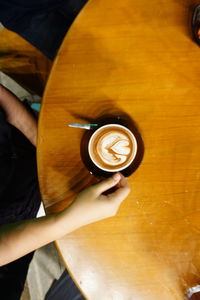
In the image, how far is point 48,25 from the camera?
1.25 m

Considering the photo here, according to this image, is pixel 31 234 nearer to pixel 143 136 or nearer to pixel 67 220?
pixel 67 220

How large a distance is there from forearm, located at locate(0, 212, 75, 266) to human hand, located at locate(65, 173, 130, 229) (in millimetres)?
31

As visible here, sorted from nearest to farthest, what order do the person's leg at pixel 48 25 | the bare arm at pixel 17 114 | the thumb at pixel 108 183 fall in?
the thumb at pixel 108 183, the bare arm at pixel 17 114, the person's leg at pixel 48 25

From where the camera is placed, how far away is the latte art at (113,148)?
822 millimetres

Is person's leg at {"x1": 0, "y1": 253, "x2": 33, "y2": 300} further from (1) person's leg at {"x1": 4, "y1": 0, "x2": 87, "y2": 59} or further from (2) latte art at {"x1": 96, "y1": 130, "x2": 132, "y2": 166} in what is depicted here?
(1) person's leg at {"x1": 4, "y1": 0, "x2": 87, "y2": 59}

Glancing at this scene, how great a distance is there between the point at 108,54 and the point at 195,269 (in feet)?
2.48

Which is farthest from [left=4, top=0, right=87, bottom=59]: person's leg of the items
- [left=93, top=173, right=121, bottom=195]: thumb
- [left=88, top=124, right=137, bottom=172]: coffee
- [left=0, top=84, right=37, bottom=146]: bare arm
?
[left=93, top=173, right=121, bottom=195]: thumb

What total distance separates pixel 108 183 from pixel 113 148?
119 millimetres

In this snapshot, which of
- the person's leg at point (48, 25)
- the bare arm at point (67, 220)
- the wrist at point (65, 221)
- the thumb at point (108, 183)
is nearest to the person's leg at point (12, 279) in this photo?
the bare arm at point (67, 220)

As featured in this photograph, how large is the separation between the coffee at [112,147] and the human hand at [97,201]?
0.18ft

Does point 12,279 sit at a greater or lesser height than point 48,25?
lesser

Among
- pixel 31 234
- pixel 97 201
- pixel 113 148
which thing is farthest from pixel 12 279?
pixel 113 148

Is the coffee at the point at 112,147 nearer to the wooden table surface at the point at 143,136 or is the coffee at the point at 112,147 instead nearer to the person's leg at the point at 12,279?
the wooden table surface at the point at 143,136

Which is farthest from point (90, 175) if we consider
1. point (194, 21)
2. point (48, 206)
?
point (194, 21)
